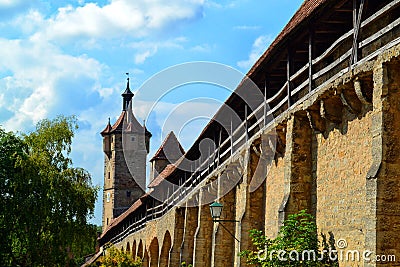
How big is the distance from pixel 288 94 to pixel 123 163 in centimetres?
5214

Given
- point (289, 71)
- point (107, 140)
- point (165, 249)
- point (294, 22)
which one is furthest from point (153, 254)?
point (107, 140)

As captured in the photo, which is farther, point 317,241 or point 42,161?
point 42,161

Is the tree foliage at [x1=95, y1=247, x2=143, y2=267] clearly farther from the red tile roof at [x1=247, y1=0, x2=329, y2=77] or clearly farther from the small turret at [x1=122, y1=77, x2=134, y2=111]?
the small turret at [x1=122, y1=77, x2=134, y2=111]

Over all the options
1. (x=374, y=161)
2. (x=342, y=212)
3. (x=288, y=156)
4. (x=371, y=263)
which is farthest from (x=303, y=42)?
(x=371, y=263)

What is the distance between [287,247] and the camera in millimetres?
12852

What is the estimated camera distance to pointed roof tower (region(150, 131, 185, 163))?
53.0m

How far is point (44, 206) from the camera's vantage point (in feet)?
86.7

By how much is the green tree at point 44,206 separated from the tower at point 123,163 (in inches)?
1406

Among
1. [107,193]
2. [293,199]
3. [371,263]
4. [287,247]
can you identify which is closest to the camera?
[371,263]

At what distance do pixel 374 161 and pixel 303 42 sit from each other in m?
5.97

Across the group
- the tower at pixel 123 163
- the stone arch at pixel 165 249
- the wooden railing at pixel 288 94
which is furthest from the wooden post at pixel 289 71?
the tower at pixel 123 163

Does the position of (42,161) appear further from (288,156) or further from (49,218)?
(288,156)

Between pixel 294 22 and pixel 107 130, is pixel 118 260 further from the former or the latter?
pixel 107 130

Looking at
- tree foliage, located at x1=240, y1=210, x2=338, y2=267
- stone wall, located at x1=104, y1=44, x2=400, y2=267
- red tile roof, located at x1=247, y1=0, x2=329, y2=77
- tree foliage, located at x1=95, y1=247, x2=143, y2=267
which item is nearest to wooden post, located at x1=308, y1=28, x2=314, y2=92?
stone wall, located at x1=104, y1=44, x2=400, y2=267
